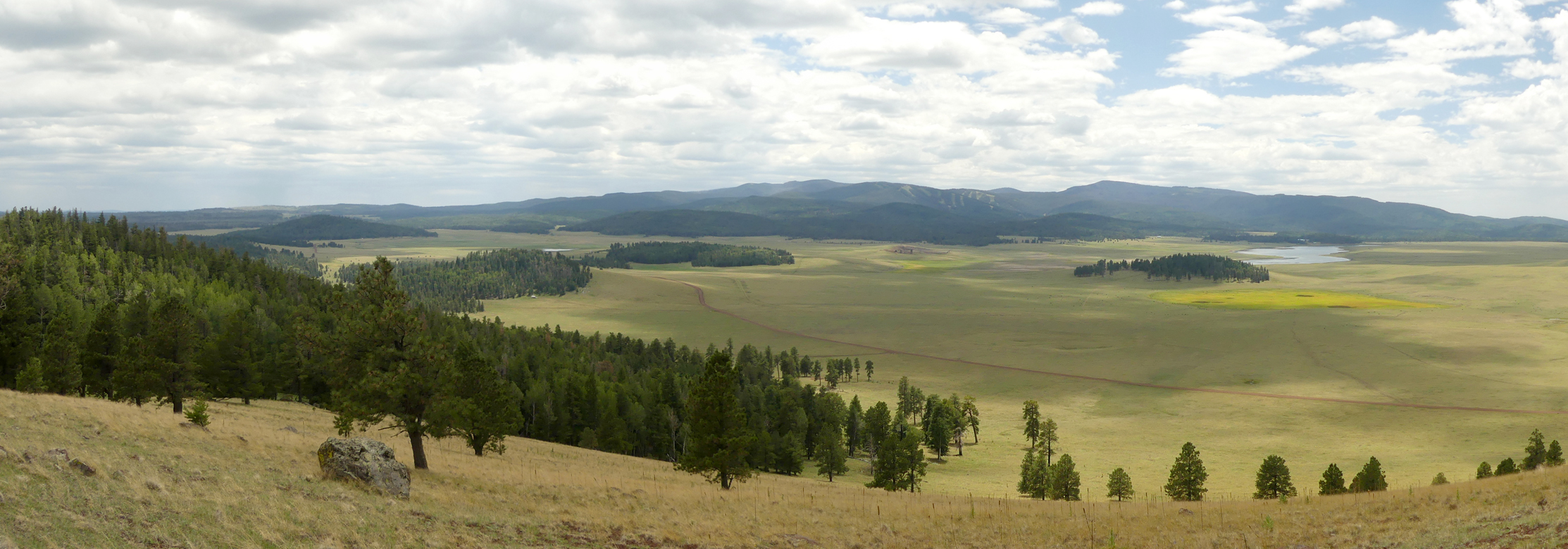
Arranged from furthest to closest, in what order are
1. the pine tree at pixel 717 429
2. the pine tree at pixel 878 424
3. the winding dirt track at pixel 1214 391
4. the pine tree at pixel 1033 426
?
the winding dirt track at pixel 1214 391
the pine tree at pixel 1033 426
the pine tree at pixel 878 424
the pine tree at pixel 717 429

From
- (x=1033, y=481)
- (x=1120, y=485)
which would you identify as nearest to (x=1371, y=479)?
(x=1120, y=485)

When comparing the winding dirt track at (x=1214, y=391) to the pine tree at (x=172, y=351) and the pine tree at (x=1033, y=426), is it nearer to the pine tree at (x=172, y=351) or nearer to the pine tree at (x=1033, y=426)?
the pine tree at (x=1033, y=426)

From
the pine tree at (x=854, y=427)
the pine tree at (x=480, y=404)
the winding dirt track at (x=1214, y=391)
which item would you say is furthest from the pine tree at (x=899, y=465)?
the winding dirt track at (x=1214, y=391)

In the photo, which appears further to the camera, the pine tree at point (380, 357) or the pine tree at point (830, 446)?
the pine tree at point (830, 446)

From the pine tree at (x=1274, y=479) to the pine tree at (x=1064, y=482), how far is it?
510 inches

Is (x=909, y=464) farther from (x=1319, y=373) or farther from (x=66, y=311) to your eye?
(x=1319, y=373)

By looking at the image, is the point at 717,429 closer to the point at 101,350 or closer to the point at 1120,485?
the point at 1120,485

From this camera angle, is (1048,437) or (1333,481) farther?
(1048,437)

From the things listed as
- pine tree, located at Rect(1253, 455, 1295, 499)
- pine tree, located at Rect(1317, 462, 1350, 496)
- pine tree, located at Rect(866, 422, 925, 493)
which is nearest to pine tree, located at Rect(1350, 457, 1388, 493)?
pine tree, located at Rect(1317, 462, 1350, 496)

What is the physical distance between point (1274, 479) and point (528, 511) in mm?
57797

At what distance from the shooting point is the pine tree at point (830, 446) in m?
83.6

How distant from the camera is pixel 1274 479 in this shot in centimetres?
6431

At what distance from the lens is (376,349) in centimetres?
3919

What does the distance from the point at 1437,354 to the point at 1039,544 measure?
5935 inches
